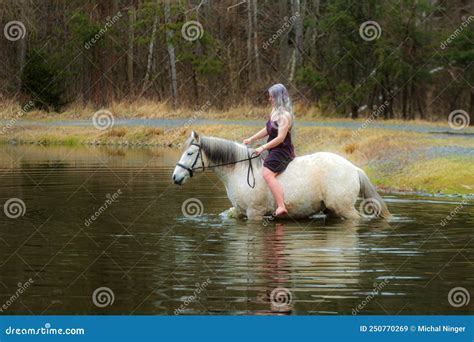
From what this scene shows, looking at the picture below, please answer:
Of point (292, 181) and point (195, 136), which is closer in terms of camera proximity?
point (292, 181)

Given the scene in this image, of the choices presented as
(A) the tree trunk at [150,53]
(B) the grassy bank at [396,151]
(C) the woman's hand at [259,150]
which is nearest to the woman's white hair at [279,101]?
(C) the woman's hand at [259,150]

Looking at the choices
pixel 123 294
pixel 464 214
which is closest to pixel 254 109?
pixel 464 214

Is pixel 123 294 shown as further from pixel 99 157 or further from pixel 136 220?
pixel 99 157

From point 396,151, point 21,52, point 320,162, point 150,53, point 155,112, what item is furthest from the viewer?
point 150,53

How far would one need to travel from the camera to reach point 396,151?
22.8m

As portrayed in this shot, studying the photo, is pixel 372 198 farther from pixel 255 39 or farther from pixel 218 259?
pixel 255 39

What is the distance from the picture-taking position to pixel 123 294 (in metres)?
9.41

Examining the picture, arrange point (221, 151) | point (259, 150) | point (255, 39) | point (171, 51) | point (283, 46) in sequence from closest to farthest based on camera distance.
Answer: point (259, 150), point (221, 151), point (171, 51), point (283, 46), point (255, 39)

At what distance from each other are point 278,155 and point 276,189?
1.81ft

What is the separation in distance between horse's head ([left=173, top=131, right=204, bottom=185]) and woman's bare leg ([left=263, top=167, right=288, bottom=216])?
3.49ft

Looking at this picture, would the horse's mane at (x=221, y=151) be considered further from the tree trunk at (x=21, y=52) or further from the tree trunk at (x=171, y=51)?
the tree trunk at (x=21, y=52)

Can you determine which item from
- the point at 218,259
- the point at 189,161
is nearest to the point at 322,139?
the point at 189,161

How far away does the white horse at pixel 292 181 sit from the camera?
14.9 meters

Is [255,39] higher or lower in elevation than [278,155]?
higher
